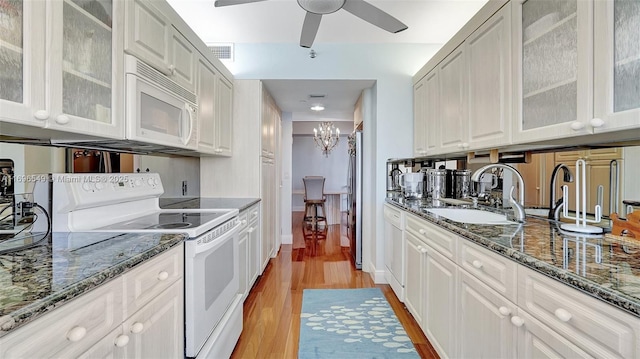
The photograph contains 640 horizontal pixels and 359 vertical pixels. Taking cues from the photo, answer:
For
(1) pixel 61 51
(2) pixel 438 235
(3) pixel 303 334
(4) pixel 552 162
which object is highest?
(1) pixel 61 51

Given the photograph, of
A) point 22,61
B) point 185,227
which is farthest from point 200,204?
point 22,61

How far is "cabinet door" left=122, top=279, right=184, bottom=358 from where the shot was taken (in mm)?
1075

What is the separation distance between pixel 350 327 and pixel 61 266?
1939 millimetres

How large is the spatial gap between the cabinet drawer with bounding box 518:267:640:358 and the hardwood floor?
1.21 m

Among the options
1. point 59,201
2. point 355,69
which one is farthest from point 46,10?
point 355,69

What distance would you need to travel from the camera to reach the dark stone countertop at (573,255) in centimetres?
78

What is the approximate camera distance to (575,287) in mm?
865

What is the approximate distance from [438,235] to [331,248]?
10.5 ft

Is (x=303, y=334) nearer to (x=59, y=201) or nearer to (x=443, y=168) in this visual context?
(x=59, y=201)

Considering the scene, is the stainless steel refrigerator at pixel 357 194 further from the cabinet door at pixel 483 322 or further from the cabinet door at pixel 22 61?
the cabinet door at pixel 22 61

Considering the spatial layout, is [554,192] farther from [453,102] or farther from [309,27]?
[309,27]

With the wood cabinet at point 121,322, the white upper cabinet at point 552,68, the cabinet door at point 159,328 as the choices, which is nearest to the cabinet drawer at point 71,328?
the wood cabinet at point 121,322

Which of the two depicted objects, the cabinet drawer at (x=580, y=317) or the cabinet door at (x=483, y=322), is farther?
the cabinet door at (x=483, y=322)

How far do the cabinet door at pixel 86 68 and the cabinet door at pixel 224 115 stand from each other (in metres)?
1.40
